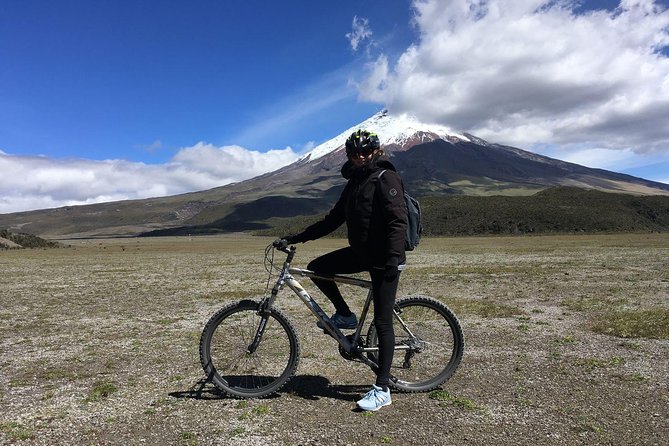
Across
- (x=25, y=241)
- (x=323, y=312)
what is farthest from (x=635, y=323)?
(x=25, y=241)

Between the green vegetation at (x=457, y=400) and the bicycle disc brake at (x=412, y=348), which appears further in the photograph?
the bicycle disc brake at (x=412, y=348)

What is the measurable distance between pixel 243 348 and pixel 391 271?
2277mm

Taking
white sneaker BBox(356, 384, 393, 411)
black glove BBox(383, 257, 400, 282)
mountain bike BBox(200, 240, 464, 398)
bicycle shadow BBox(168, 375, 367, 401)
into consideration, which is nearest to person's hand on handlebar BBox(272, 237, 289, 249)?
mountain bike BBox(200, 240, 464, 398)

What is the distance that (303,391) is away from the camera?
237 inches

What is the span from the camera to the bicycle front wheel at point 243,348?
5816mm

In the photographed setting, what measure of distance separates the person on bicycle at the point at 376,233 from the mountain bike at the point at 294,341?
0.32 m

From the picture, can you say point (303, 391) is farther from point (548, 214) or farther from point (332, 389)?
point (548, 214)

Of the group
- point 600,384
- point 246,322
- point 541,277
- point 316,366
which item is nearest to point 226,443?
point 246,322

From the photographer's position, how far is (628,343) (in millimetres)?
8102

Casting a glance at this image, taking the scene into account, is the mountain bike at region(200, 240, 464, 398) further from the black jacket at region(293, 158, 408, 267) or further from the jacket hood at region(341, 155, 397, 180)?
the jacket hood at region(341, 155, 397, 180)

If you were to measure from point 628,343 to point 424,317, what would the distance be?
4570 mm

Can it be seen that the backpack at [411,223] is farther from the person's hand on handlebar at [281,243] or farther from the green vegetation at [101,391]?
the green vegetation at [101,391]

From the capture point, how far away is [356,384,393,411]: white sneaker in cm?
532

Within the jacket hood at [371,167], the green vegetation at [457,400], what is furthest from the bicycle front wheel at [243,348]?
the jacket hood at [371,167]
